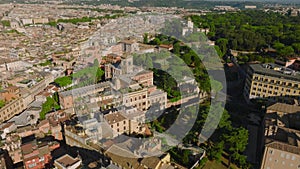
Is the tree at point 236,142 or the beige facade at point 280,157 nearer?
the beige facade at point 280,157

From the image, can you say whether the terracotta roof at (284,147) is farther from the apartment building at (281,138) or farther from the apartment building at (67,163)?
the apartment building at (67,163)

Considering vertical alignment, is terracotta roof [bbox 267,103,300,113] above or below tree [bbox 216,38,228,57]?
below

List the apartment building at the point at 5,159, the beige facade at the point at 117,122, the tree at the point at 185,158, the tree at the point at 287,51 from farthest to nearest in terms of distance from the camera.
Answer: the tree at the point at 287,51 < the beige facade at the point at 117,122 < the tree at the point at 185,158 < the apartment building at the point at 5,159

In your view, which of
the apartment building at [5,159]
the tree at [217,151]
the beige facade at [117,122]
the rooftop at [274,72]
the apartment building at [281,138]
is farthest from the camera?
the rooftop at [274,72]

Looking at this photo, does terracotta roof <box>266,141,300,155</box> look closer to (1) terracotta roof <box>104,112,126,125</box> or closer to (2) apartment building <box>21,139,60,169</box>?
(1) terracotta roof <box>104,112,126,125</box>

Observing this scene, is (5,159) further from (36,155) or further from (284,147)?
(284,147)

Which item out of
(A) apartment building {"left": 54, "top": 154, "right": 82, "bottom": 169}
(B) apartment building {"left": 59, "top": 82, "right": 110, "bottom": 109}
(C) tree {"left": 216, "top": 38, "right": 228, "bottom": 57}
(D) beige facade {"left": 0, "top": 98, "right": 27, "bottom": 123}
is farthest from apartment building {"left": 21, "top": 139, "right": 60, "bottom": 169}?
(C) tree {"left": 216, "top": 38, "right": 228, "bottom": 57}

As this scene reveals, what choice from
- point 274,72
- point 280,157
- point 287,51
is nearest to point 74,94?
point 280,157

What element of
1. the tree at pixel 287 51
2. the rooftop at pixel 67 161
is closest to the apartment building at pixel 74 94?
the rooftop at pixel 67 161
